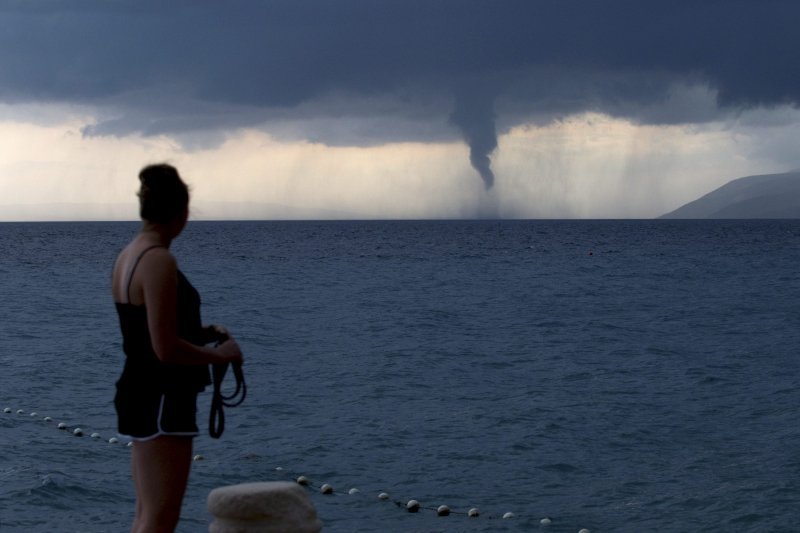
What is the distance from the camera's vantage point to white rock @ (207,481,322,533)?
5332mm

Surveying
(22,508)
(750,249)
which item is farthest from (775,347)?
(750,249)

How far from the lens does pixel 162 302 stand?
4285 mm

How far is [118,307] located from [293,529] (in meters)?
1.71

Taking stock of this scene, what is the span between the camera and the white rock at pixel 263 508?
5332mm

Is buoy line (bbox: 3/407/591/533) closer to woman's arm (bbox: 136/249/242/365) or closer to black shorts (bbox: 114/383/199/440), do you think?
black shorts (bbox: 114/383/199/440)

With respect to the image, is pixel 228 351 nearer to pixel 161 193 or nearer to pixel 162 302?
pixel 162 302

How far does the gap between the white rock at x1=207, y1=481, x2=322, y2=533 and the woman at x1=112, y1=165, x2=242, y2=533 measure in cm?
71

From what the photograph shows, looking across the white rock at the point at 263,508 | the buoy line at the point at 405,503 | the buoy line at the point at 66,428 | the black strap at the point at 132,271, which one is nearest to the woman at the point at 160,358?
the black strap at the point at 132,271

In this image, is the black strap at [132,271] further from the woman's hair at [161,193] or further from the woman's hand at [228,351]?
the woman's hand at [228,351]

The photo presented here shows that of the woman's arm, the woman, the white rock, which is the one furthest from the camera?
the white rock

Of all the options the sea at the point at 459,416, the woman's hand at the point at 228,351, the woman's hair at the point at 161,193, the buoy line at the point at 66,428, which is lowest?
the sea at the point at 459,416

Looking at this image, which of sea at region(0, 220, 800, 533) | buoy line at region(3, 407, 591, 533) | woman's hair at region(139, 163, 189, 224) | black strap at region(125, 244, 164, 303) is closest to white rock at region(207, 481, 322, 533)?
black strap at region(125, 244, 164, 303)

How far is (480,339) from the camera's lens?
30516 millimetres

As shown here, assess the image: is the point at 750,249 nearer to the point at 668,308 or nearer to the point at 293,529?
the point at 668,308
